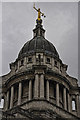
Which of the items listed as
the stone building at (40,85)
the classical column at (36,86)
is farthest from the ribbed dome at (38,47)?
the classical column at (36,86)

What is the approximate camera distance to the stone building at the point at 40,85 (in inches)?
1756

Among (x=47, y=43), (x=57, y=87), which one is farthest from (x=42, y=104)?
(x=47, y=43)

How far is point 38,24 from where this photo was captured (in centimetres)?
6512

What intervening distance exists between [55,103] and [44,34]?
19.4 m

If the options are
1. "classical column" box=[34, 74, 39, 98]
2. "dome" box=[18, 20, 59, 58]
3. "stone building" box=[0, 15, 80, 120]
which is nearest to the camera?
"stone building" box=[0, 15, 80, 120]

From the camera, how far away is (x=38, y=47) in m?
57.1

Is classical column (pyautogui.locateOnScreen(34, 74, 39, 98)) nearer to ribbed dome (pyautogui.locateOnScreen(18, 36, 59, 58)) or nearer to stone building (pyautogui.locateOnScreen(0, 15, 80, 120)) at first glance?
stone building (pyautogui.locateOnScreen(0, 15, 80, 120))

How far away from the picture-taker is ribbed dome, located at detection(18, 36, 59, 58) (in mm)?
56675

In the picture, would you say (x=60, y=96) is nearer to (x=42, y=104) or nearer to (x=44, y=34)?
(x=42, y=104)

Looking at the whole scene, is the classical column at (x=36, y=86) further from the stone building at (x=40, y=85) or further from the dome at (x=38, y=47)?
the dome at (x=38, y=47)

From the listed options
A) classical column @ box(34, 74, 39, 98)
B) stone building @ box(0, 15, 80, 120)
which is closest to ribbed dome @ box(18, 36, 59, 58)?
stone building @ box(0, 15, 80, 120)

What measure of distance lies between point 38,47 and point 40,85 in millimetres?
10982

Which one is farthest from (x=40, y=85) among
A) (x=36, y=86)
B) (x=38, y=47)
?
(x=38, y=47)

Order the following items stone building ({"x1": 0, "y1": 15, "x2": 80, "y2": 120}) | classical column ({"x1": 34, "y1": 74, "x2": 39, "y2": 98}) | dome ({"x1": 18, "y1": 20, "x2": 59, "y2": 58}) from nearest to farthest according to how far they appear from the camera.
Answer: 1. stone building ({"x1": 0, "y1": 15, "x2": 80, "y2": 120})
2. classical column ({"x1": 34, "y1": 74, "x2": 39, "y2": 98})
3. dome ({"x1": 18, "y1": 20, "x2": 59, "y2": 58})
